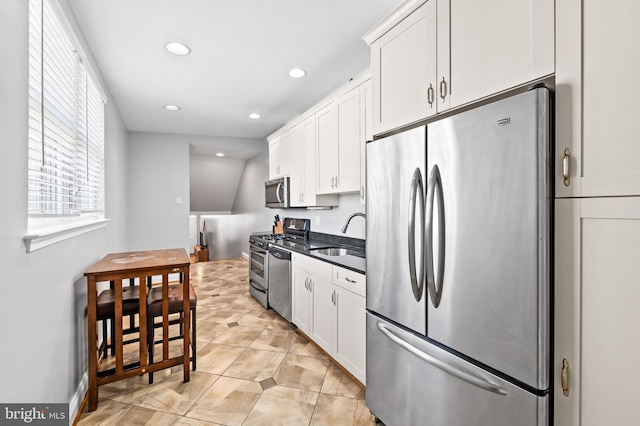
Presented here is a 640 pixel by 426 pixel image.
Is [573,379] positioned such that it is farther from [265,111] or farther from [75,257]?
[265,111]

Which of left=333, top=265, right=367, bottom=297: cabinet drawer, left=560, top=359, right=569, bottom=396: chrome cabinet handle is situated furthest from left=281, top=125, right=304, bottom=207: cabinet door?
→ left=560, top=359, right=569, bottom=396: chrome cabinet handle

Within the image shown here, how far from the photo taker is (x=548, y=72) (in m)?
1.07

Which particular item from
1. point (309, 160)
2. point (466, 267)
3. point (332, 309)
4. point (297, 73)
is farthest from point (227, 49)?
point (466, 267)

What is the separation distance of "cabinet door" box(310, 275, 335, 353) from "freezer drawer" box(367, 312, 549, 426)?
2.07ft

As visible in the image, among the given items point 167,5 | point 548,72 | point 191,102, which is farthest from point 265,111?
point 548,72

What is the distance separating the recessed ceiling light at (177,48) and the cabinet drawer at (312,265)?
1.96m

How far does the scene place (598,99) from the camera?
95 cm

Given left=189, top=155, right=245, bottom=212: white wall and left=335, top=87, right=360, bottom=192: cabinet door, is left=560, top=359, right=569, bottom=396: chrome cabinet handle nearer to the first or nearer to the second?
left=335, top=87, right=360, bottom=192: cabinet door

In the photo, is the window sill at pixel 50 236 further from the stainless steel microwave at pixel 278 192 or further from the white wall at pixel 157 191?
the white wall at pixel 157 191

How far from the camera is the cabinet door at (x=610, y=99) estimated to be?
883mm

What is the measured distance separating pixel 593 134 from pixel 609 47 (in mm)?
258

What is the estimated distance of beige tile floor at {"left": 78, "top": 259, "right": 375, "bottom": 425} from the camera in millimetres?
1858

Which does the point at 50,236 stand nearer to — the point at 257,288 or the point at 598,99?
the point at 598,99

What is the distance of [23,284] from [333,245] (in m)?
2.53
